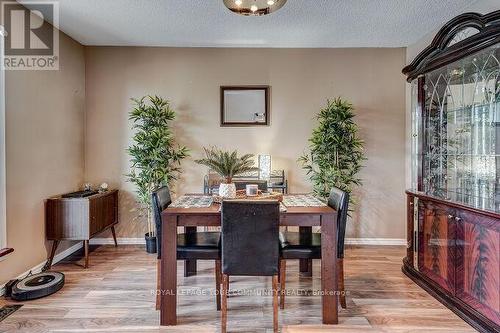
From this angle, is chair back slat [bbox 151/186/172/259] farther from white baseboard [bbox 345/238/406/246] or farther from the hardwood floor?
white baseboard [bbox 345/238/406/246]

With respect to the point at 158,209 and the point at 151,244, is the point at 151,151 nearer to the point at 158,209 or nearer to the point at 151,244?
the point at 151,244

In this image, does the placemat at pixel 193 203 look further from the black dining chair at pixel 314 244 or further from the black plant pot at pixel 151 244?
the black plant pot at pixel 151 244

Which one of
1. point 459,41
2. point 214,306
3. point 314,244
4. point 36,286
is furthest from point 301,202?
point 36,286

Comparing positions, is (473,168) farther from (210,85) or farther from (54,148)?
(54,148)

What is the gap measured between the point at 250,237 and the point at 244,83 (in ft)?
8.79

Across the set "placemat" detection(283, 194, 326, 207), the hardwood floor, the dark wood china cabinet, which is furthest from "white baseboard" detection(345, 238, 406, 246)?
"placemat" detection(283, 194, 326, 207)

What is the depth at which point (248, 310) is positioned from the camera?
2.56m

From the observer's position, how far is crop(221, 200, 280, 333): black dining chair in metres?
2.14

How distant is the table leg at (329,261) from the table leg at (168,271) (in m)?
1.07

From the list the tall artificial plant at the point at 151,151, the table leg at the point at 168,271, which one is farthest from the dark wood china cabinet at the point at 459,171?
the tall artificial plant at the point at 151,151

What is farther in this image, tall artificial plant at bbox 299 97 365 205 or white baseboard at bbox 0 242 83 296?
tall artificial plant at bbox 299 97 365 205

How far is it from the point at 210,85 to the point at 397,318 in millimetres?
3371

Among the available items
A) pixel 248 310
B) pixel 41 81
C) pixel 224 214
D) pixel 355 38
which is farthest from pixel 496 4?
pixel 41 81

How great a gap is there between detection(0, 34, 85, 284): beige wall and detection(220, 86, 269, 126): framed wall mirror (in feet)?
6.15
